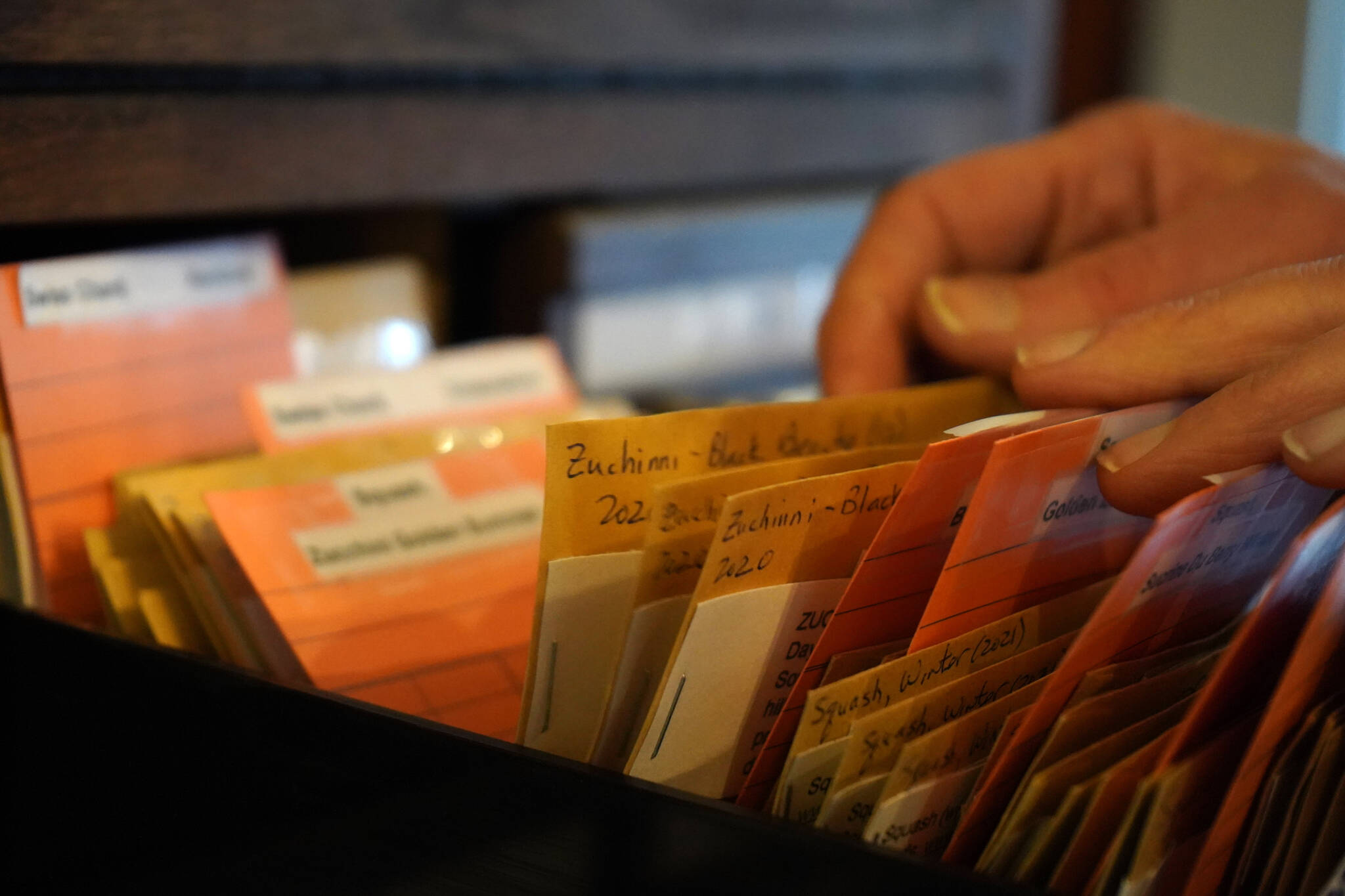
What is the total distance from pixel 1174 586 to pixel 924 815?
0.08 m

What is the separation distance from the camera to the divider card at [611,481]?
26 centimetres

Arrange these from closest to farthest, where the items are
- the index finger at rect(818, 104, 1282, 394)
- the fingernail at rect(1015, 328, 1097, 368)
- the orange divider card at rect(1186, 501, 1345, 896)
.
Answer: the orange divider card at rect(1186, 501, 1345, 896)
the fingernail at rect(1015, 328, 1097, 368)
the index finger at rect(818, 104, 1282, 394)

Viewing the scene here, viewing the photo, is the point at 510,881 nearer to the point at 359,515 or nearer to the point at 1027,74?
the point at 359,515

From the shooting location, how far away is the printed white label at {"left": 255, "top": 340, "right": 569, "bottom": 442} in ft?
1.39

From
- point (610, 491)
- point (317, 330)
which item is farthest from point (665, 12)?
point (610, 491)

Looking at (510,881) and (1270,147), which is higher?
(1270,147)

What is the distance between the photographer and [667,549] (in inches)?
10.6

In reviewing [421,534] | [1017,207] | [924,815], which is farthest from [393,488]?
[1017,207]

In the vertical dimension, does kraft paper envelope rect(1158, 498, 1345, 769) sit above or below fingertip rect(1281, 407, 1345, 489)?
below

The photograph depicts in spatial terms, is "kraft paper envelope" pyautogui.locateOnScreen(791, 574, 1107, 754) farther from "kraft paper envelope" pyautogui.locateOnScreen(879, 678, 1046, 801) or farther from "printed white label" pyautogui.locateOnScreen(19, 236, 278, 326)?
"printed white label" pyautogui.locateOnScreen(19, 236, 278, 326)

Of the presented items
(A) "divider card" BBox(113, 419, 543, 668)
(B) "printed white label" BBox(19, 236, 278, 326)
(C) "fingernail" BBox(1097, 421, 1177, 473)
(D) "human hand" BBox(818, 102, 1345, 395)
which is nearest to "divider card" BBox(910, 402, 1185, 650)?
(C) "fingernail" BBox(1097, 421, 1177, 473)

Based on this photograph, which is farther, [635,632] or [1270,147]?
[1270,147]

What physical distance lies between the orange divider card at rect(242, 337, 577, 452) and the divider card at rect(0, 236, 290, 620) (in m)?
0.02

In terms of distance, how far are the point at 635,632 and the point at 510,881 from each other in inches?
2.6
